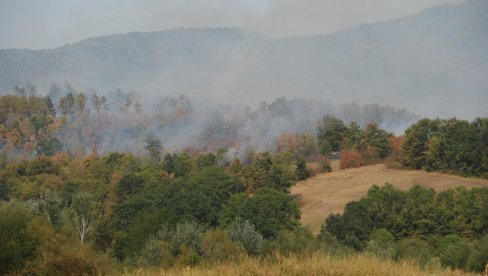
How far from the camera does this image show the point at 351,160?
125500 mm

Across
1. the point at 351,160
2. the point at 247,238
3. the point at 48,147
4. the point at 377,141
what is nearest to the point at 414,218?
the point at 247,238

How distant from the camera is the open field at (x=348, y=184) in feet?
315

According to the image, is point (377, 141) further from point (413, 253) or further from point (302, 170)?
point (413, 253)

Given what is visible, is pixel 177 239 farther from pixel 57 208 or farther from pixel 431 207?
pixel 431 207

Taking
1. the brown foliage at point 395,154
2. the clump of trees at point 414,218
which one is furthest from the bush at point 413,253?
the brown foliage at point 395,154

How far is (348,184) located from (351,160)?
1527 cm

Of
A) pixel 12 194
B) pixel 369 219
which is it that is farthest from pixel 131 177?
pixel 369 219

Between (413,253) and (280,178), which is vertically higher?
(280,178)

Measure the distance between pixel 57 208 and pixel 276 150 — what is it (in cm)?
9920

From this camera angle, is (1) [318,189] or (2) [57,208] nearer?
(2) [57,208]

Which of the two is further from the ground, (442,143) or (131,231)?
(442,143)

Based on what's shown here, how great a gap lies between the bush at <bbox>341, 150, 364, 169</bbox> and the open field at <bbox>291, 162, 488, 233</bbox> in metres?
2.86

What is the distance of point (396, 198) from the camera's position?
257 ft

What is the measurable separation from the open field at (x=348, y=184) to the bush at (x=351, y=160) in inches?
112
